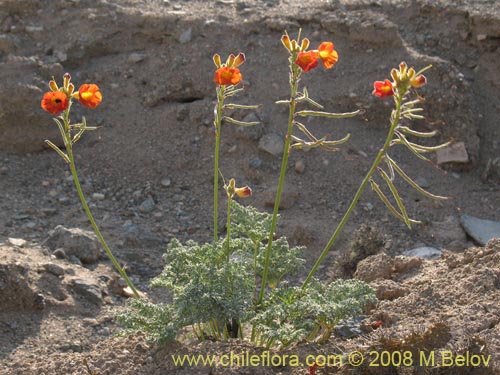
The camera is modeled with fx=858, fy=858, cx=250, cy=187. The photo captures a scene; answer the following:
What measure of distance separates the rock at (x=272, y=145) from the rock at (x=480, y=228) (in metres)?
1.40

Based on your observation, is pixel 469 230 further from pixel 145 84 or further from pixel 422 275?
pixel 145 84

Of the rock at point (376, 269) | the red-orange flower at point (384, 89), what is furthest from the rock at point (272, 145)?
the red-orange flower at point (384, 89)

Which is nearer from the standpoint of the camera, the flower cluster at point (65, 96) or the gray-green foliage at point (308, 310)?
the flower cluster at point (65, 96)

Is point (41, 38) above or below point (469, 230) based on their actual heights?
above

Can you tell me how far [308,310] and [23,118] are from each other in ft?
12.5

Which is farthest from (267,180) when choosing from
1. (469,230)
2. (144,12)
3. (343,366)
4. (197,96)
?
(343,366)

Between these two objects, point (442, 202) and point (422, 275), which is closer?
point (422, 275)

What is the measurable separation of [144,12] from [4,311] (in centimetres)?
350

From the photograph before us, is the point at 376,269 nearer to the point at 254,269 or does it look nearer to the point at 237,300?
the point at 254,269

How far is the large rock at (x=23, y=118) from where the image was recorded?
6.53 metres

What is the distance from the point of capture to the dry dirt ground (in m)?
5.77

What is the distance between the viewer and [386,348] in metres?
3.35

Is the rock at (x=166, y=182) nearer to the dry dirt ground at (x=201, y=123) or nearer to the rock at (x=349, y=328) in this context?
the dry dirt ground at (x=201, y=123)

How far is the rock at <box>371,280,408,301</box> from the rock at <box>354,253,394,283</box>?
0.29 metres
